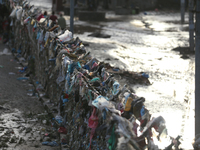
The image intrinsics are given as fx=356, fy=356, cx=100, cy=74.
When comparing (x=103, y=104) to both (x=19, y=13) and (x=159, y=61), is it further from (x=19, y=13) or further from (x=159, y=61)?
(x=159, y=61)

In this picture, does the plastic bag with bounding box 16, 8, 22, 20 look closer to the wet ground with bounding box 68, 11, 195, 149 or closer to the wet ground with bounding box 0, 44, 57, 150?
the wet ground with bounding box 0, 44, 57, 150

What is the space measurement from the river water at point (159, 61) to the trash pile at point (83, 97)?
1.11 feet

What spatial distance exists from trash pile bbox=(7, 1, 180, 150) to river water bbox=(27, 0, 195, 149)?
34cm

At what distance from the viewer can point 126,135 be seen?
4008mm

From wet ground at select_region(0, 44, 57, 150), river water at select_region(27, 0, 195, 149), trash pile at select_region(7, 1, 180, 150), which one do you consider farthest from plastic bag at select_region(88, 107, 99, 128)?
wet ground at select_region(0, 44, 57, 150)

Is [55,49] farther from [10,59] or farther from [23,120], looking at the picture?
[10,59]

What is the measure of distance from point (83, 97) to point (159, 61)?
31.2ft

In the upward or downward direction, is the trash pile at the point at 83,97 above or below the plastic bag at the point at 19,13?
below

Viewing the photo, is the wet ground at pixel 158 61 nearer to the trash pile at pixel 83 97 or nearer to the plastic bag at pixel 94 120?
the trash pile at pixel 83 97

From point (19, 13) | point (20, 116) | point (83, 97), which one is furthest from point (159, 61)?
point (83, 97)

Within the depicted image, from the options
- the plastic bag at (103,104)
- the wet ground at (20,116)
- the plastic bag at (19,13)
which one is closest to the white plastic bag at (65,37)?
the wet ground at (20,116)

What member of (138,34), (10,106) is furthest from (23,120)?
(138,34)

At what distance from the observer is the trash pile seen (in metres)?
4.28

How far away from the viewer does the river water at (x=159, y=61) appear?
880cm
